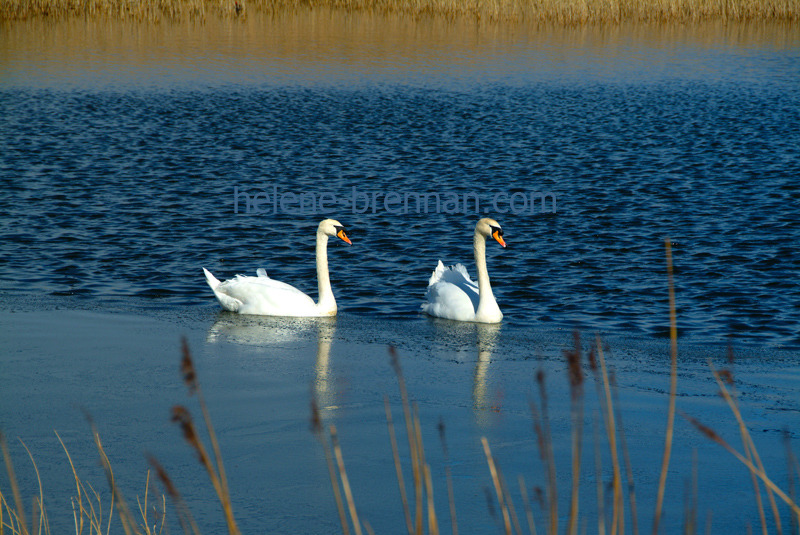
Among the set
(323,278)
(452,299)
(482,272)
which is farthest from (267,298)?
(482,272)

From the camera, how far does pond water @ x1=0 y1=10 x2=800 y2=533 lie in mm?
5375

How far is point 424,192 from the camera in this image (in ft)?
46.2

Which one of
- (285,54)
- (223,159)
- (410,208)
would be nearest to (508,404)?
(410,208)

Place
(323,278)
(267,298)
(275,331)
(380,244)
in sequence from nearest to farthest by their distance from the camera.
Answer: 1. (275,331)
2. (267,298)
3. (323,278)
4. (380,244)

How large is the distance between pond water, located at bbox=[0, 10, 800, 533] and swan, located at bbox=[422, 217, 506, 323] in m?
0.17

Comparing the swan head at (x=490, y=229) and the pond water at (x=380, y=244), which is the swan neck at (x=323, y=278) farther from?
the swan head at (x=490, y=229)

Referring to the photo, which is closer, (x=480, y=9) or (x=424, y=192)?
(x=424, y=192)

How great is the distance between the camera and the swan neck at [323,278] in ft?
27.8

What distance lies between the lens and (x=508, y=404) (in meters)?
5.89

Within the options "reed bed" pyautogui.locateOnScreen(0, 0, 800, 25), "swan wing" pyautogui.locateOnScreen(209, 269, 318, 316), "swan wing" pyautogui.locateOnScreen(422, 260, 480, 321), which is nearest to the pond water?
"swan wing" pyautogui.locateOnScreen(422, 260, 480, 321)

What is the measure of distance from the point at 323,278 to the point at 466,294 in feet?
4.04

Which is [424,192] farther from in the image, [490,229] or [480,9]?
[480,9]

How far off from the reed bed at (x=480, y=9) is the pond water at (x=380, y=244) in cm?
531

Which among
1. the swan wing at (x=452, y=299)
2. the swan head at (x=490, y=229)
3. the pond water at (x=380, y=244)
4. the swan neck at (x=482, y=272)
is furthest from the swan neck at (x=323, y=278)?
the swan head at (x=490, y=229)
